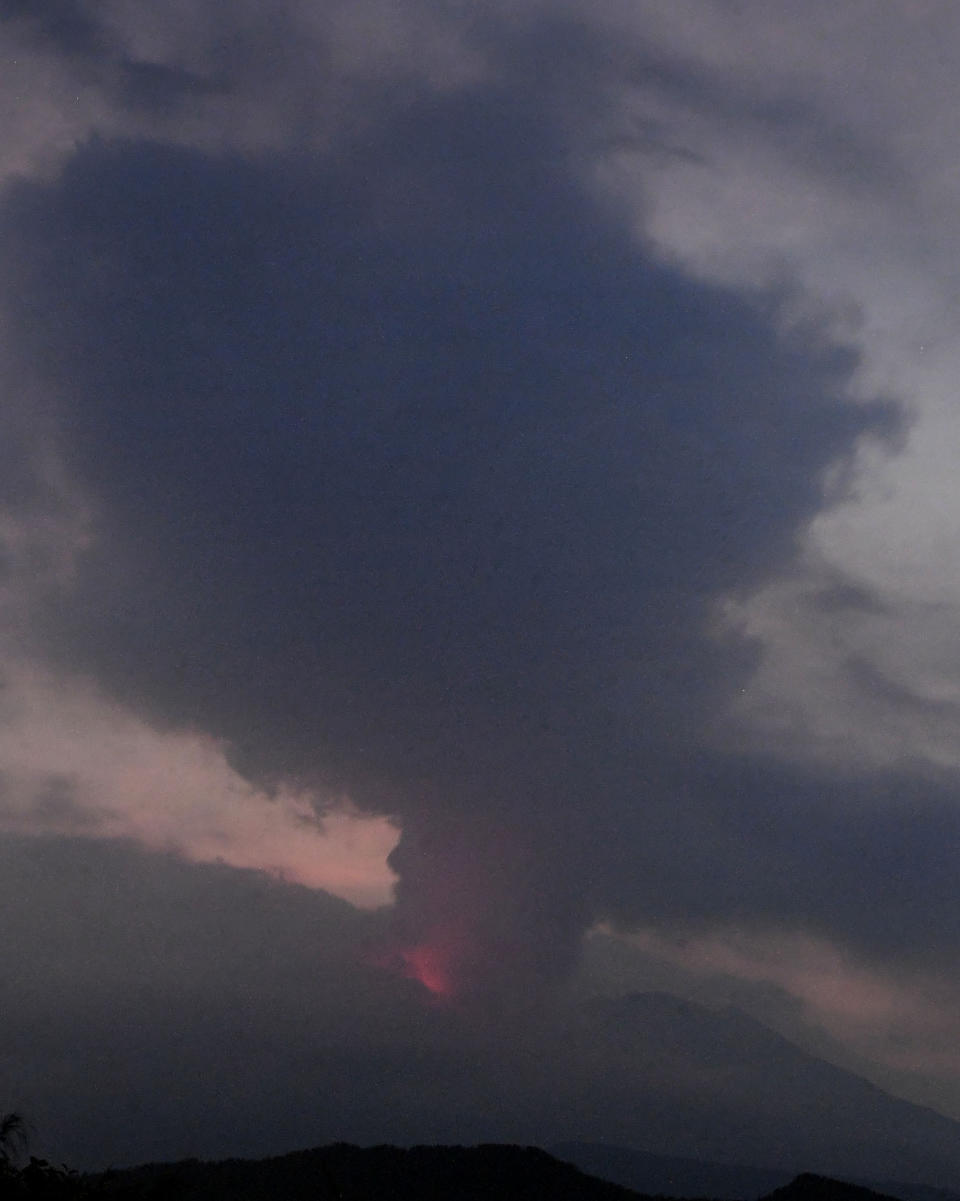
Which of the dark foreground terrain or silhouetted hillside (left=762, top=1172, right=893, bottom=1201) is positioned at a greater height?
silhouetted hillside (left=762, top=1172, right=893, bottom=1201)

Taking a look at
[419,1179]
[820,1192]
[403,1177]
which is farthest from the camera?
[403,1177]

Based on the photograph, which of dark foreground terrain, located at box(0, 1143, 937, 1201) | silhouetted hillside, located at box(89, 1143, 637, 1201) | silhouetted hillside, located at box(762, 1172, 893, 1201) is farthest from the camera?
silhouetted hillside, located at box(89, 1143, 637, 1201)

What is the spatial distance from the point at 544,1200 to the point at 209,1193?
33.1 metres

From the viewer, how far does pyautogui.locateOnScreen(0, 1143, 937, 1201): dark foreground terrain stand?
Result: 10969cm

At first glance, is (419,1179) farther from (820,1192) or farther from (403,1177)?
(820,1192)

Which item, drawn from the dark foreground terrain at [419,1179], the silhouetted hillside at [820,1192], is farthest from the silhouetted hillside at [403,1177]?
the silhouetted hillside at [820,1192]

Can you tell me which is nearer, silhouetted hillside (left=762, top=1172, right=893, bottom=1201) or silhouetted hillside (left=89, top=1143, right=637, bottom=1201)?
silhouetted hillside (left=762, top=1172, right=893, bottom=1201)

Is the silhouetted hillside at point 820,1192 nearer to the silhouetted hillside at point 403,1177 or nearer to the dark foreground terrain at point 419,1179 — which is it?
the dark foreground terrain at point 419,1179

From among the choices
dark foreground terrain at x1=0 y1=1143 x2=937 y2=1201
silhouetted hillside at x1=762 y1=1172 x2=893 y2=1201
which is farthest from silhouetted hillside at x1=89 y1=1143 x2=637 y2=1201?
silhouetted hillside at x1=762 y1=1172 x2=893 y2=1201

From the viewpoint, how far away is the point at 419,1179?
11588cm

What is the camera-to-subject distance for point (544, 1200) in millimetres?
109688

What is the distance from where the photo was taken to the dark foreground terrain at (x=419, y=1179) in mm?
109688

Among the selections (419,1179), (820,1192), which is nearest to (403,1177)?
(419,1179)

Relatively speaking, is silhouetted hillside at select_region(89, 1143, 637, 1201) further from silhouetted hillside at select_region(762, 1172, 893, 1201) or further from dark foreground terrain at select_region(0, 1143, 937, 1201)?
silhouetted hillside at select_region(762, 1172, 893, 1201)
